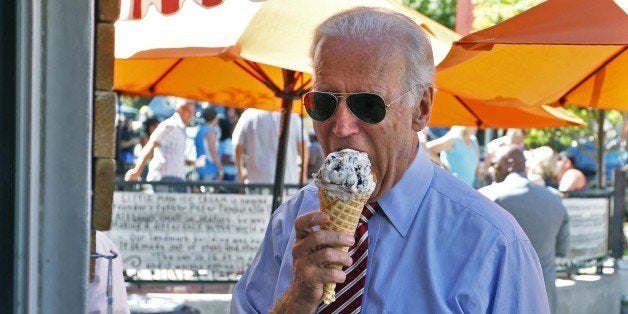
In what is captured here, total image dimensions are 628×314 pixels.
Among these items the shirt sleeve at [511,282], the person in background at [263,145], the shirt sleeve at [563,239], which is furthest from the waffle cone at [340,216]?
the person in background at [263,145]

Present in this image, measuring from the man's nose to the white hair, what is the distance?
17 cm

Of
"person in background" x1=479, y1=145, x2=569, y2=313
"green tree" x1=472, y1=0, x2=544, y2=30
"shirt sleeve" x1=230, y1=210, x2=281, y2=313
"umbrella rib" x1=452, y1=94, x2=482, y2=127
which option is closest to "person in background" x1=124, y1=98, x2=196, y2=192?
"umbrella rib" x1=452, y1=94, x2=482, y2=127

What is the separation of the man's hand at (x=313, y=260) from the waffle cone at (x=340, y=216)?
0.02 m

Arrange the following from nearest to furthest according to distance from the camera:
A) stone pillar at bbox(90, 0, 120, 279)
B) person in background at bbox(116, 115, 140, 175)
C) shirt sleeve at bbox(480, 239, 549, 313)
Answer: stone pillar at bbox(90, 0, 120, 279), shirt sleeve at bbox(480, 239, 549, 313), person in background at bbox(116, 115, 140, 175)

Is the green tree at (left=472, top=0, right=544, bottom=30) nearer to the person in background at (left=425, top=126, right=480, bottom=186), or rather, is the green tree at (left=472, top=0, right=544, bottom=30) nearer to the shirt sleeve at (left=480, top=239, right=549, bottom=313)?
the person in background at (left=425, top=126, right=480, bottom=186)

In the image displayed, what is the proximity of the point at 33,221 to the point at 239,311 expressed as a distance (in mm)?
1011

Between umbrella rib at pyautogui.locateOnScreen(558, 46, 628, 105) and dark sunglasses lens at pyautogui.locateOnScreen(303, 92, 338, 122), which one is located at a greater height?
umbrella rib at pyautogui.locateOnScreen(558, 46, 628, 105)

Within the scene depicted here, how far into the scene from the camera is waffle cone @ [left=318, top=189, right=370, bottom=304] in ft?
7.79

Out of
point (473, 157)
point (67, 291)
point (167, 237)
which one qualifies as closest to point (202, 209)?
point (167, 237)

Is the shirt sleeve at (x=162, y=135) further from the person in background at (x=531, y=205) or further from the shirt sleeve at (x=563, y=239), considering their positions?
the shirt sleeve at (x=563, y=239)

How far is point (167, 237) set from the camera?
9.11 metres

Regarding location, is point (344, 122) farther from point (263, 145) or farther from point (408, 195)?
point (263, 145)

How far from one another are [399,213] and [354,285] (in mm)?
207

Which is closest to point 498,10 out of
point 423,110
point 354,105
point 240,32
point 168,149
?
point 168,149
